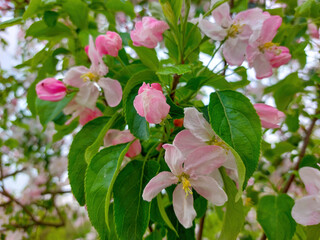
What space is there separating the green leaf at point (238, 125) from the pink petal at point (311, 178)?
153 mm

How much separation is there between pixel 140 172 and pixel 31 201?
1402 mm

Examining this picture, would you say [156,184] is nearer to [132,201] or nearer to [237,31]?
[132,201]

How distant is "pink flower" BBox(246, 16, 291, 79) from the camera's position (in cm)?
52

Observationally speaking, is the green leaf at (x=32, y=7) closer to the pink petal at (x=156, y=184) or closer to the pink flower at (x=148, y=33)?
the pink flower at (x=148, y=33)

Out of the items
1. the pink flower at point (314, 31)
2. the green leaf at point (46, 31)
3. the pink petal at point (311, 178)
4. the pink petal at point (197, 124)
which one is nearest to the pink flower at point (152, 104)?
the pink petal at point (197, 124)

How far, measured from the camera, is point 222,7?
1.76 feet

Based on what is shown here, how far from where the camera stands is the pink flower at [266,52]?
0.52 m

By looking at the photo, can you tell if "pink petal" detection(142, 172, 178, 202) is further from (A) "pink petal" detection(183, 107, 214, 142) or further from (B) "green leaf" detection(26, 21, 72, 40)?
(B) "green leaf" detection(26, 21, 72, 40)

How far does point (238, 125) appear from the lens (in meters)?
0.39

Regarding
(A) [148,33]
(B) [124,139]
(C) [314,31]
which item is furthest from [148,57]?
(C) [314,31]

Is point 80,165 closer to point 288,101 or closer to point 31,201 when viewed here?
point 288,101

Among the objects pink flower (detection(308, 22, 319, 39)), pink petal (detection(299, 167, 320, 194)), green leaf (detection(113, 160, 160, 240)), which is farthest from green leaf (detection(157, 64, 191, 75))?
pink flower (detection(308, 22, 319, 39))

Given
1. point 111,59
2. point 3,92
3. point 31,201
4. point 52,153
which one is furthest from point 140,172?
point 52,153

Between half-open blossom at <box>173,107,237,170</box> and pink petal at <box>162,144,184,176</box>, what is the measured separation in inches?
0.9
